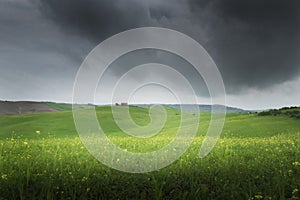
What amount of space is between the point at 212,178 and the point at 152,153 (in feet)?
13.3

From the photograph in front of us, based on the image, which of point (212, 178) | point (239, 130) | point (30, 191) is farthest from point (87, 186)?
point (239, 130)

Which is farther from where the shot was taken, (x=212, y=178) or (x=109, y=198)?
(x=212, y=178)

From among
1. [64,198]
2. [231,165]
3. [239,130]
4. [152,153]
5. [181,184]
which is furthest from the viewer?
[239,130]

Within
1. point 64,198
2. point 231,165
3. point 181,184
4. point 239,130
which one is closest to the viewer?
point 64,198

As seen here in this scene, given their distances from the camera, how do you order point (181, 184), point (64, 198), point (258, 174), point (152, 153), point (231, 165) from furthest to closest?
point (152, 153) → point (231, 165) → point (258, 174) → point (181, 184) → point (64, 198)

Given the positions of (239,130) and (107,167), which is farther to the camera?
(239,130)

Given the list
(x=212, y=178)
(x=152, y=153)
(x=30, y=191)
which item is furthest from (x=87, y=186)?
(x=152, y=153)

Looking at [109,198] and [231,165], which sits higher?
[231,165]

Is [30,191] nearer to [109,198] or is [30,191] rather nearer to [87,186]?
[87,186]

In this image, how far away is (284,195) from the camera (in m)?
8.00

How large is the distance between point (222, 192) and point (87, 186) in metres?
3.73

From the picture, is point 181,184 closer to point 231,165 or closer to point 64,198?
point 231,165

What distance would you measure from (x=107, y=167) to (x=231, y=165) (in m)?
4.24

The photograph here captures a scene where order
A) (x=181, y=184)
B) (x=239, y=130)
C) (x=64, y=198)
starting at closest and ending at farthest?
(x=64, y=198)
(x=181, y=184)
(x=239, y=130)
